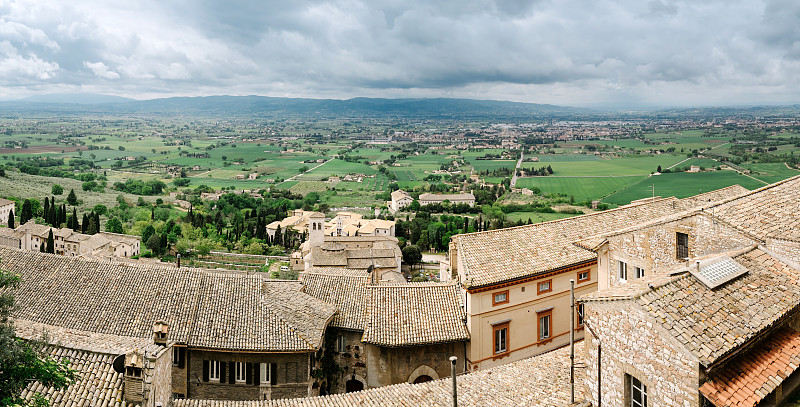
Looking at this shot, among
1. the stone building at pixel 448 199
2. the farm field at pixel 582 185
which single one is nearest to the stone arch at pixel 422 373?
the farm field at pixel 582 185

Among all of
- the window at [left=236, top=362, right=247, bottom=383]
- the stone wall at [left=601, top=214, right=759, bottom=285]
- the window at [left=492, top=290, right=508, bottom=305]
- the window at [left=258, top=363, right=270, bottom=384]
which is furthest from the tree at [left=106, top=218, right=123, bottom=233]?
the stone wall at [left=601, top=214, right=759, bottom=285]

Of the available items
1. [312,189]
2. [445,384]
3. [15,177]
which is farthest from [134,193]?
[445,384]

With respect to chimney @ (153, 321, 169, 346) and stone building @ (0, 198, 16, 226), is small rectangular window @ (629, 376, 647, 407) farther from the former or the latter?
stone building @ (0, 198, 16, 226)

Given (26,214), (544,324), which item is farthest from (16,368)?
(26,214)

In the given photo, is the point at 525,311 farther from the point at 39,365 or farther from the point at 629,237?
the point at 39,365

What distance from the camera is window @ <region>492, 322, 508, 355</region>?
17.4 metres

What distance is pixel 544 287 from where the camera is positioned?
1802cm

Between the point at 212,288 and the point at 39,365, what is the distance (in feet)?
30.1

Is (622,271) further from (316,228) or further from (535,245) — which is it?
(316,228)

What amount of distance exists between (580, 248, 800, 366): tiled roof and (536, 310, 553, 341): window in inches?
326

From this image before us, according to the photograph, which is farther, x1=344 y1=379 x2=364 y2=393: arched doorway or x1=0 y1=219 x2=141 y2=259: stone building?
x1=0 y1=219 x2=141 y2=259: stone building

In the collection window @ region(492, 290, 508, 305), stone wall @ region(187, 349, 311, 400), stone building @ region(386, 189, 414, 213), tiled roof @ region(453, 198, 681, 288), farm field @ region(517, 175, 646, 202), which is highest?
tiled roof @ region(453, 198, 681, 288)

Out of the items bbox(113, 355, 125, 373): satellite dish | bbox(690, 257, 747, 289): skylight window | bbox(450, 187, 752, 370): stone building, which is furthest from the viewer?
bbox(450, 187, 752, 370): stone building

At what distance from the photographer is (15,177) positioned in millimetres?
105438
